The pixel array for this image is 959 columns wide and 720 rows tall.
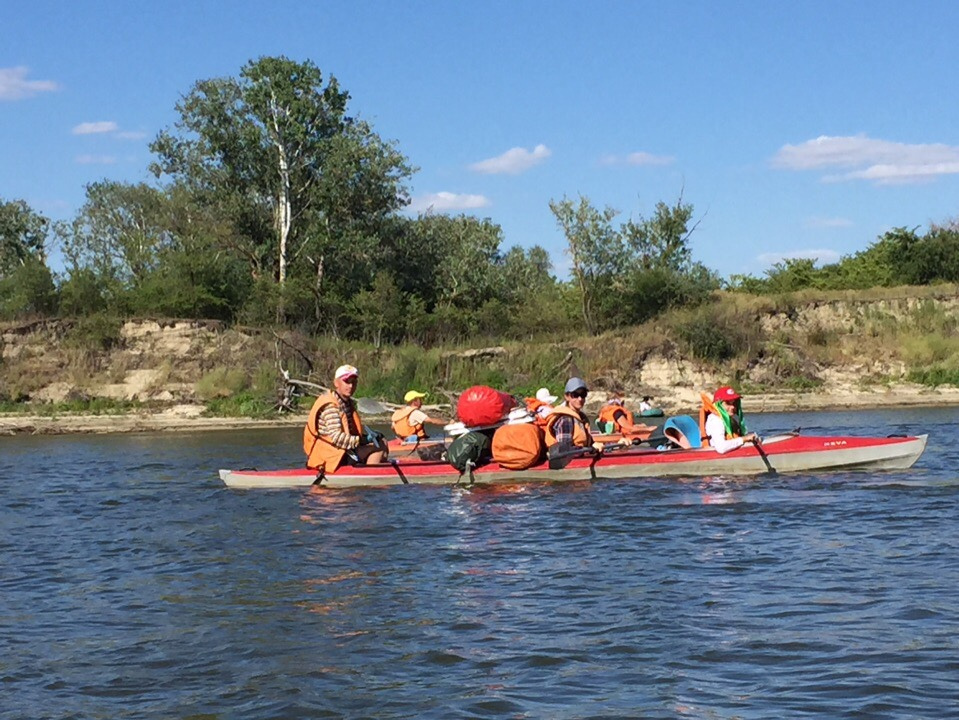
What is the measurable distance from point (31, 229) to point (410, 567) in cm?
4827

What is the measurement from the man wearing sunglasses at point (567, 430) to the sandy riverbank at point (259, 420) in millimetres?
18157

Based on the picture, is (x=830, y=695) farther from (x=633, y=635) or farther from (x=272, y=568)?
(x=272, y=568)

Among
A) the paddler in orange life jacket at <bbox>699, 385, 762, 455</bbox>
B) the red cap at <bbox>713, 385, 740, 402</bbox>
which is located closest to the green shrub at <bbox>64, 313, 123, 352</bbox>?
the paddler in orange life jacket at <bbox>699, 385, 762, 455</bbox>

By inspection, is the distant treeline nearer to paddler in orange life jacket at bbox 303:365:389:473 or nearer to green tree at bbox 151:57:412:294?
green tree at bbox 151:57:412:294

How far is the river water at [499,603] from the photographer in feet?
23.8

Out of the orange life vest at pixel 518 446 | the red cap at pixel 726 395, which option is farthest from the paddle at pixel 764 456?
the orange life vest at pixel 518 446

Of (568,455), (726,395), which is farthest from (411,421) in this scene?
(726,395)

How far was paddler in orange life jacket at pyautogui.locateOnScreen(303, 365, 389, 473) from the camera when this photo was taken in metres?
16.8

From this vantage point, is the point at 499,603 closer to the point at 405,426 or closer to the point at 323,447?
the point at 323,447

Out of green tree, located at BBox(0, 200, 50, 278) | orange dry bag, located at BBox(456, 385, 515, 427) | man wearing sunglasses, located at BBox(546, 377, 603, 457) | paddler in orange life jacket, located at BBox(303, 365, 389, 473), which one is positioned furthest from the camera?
green tree, located at BBox(0, 200, 50, 278)

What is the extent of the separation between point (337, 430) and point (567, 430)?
3.10 meters

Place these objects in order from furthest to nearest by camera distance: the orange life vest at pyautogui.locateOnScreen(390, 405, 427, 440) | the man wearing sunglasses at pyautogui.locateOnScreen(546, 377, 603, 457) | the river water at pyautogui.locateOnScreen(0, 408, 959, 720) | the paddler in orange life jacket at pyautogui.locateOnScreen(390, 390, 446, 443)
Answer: the orange life vest at pyautogui.locateOnScreen(390, 405, 427, 440)
the paddler in orange life jacket at pyautogui.locateOnScreen(390, 390, 446, 443)
the man wearing sunglasses at pyautogui.locateOnScreen(546, 377, 603, 457)
the river water at pyautogui.locateOnScreen(0, 408, 959, 720)

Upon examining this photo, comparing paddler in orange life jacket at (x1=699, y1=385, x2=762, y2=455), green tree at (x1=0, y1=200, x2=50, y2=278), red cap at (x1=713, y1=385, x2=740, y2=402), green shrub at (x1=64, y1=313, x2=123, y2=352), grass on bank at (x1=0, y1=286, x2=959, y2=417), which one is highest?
green tree at (x1=0, y1=200, x2=50, y2=278)

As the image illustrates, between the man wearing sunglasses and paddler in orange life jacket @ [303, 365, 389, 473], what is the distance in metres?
2.38
